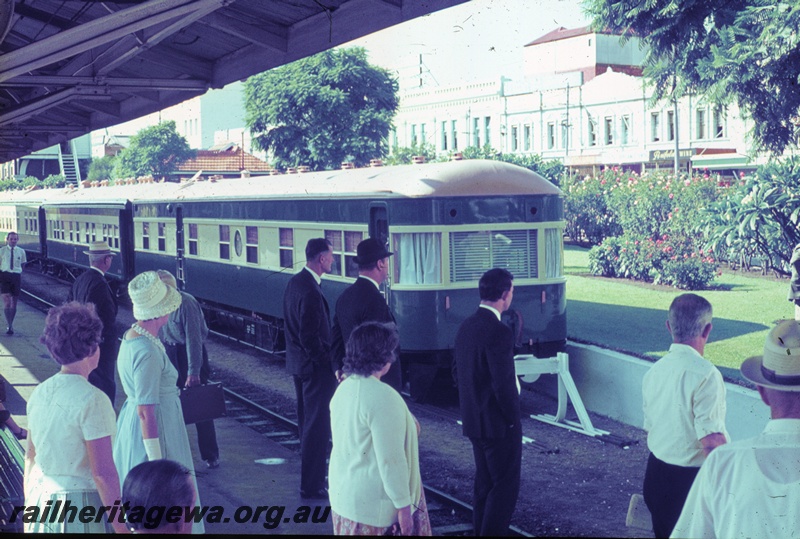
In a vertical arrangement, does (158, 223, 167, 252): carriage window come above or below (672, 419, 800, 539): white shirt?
above

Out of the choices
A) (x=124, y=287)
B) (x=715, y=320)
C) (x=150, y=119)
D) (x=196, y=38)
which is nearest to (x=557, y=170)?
(x=124, y=287)

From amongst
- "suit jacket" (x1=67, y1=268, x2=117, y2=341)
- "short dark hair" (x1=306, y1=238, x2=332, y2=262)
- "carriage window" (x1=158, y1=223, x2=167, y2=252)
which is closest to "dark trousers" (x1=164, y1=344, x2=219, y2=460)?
"suit jacket" (x1=67, y1=268, x2=117, y2=341)

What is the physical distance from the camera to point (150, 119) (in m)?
81.9

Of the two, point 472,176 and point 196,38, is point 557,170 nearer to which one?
point 472,176

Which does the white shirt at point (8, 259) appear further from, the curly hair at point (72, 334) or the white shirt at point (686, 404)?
the white shirt at point (686, 404)

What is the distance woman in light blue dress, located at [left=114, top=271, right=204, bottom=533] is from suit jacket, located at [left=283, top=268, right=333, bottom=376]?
2524mm

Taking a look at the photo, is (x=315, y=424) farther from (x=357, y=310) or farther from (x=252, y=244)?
(x=252, y=244)

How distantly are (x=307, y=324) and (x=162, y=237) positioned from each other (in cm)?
1508

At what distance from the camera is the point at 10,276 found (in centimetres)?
1994

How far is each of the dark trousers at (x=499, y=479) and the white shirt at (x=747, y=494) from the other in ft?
10.9

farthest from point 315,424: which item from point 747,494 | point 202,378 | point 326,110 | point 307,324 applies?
point 326,110

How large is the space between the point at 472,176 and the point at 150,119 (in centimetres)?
7238

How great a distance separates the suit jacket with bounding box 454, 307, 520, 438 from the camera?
640 centimetres

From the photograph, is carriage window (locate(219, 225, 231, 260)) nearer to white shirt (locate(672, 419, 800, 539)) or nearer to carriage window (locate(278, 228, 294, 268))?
carriage window (locate(278, 228, 294, 268))
